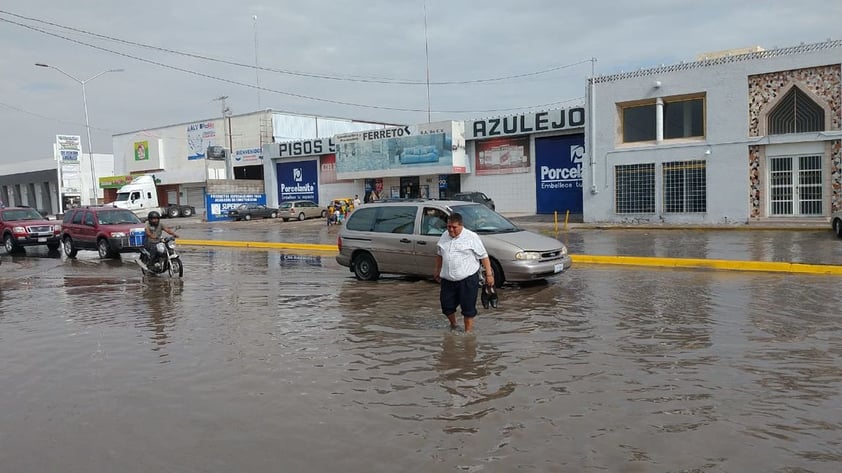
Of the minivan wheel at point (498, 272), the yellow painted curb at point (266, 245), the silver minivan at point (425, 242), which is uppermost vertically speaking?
the silver minivan at point (425, 242)

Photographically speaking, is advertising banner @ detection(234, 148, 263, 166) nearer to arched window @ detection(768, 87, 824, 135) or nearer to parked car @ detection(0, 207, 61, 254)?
parked car @ detection(0, 207, 61, 254)

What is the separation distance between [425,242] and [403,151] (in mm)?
29726

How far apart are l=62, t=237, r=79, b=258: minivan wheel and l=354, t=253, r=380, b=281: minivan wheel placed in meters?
12.7

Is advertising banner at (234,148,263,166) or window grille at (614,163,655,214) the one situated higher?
advertising banner at (234,148,263,166)

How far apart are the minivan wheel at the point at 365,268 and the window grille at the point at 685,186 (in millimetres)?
17649

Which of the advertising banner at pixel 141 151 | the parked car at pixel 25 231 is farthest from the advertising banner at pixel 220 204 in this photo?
the parked car at pixel 25 231

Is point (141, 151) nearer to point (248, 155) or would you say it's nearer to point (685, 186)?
point (248, 155)

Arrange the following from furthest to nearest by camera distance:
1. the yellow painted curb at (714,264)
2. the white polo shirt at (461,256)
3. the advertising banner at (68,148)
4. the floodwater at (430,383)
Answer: the advertising banner at (68,148), the yellow painted curb at (714,264), the white polo shirt at (461,256), the floodwater at (430,383)

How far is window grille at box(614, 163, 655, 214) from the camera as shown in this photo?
2756cm

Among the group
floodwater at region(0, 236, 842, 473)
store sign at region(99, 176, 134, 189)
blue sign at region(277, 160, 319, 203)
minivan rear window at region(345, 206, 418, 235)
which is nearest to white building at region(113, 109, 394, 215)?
blue sign at region(277, 160, 319, 203)

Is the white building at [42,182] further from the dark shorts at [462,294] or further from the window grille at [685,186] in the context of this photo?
the dark shorts at [462,294]

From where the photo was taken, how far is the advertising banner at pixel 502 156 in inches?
1535

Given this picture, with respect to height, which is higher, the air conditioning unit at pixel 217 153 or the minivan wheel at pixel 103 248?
the air conditioning unit at pixel 217 153

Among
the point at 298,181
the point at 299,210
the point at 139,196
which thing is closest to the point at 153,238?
the point at 299,210
